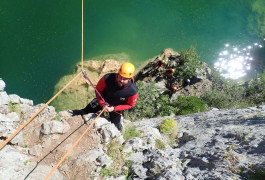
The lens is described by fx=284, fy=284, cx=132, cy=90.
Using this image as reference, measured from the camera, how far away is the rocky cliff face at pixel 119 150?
583 centimetres

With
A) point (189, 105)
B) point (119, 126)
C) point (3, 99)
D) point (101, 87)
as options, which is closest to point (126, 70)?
point (101, 87)

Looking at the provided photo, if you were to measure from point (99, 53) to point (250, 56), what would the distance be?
8802mm

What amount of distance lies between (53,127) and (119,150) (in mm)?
1663

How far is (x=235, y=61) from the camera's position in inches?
645

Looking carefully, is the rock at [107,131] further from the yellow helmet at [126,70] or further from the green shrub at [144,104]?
the green shrub at [144,104]

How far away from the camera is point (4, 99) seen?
24.9 feet

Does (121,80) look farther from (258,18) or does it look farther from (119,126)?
(258,18)

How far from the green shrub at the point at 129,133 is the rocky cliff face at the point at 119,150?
9 centimetres

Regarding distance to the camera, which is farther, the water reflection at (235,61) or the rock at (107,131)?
the water reflection at (235,61)

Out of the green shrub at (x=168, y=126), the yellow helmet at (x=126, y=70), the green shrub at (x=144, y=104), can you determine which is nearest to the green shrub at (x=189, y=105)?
the green shrub at (x=144, y=104)

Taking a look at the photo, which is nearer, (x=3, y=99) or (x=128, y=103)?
(x=128, y=103)

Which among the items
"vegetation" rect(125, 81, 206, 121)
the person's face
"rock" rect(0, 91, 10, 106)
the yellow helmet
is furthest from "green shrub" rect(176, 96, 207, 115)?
"rock" rect(0, 91, 10, 106)

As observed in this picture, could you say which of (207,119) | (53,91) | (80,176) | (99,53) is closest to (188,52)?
(99,53)

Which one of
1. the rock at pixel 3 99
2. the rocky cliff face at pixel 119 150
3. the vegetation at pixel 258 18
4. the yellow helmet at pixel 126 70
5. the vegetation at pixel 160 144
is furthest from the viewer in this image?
the vegetation at pixel 258 18
